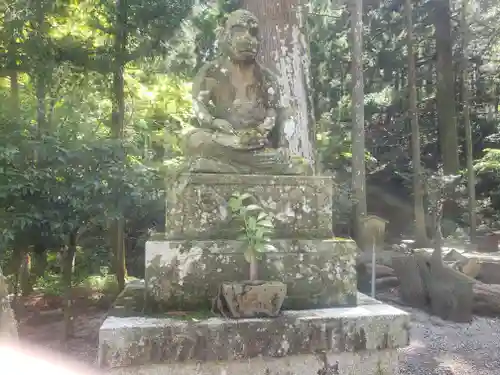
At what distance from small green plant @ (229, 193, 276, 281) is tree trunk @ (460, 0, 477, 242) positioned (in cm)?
1325

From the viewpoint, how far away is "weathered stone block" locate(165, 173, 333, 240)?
131 inches

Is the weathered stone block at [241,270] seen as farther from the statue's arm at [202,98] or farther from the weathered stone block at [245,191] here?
the statue's arm at [202,98]

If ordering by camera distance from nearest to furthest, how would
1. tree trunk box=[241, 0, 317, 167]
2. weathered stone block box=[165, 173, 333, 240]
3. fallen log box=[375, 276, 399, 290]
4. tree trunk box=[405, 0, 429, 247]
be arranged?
weathered stone block box=[165, 173, 333, 240] → tree trunk box=[241, 0, 317, 167] → fallen log box=[375, 276, 399, 290] → tree trunk box=[405, 0, 429, 247]

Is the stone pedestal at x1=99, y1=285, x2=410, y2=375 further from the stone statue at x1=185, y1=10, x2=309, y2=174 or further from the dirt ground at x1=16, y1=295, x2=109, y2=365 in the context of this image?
the dirt ground at x1=16, y1=295, x2=109, y2=365

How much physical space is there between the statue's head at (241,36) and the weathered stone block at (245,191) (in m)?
1.04

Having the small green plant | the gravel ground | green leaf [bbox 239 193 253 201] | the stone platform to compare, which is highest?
green leaf [bbox 239 193 253 201]

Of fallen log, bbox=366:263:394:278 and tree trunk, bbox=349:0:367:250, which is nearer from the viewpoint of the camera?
fallen log, bbox=366:263:394:278

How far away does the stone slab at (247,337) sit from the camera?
2.74 meters

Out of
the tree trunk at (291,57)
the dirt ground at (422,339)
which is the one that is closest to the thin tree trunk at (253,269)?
the dirt ground at (422,339)

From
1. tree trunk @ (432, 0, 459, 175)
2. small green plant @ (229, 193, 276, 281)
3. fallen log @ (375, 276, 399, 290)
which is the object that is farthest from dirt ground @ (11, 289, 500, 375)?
tree trunk @ (432, 0, 459, 175)

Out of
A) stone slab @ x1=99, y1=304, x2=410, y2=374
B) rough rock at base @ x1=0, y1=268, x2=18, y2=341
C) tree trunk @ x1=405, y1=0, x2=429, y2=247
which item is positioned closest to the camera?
stone slab @ x1=99, y1=304, x2=410, y2=374

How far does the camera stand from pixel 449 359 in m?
5.29

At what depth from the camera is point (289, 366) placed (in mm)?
2998

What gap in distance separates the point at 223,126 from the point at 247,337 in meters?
1.61
